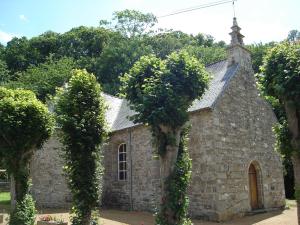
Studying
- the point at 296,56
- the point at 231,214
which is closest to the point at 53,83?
the point at 231,214

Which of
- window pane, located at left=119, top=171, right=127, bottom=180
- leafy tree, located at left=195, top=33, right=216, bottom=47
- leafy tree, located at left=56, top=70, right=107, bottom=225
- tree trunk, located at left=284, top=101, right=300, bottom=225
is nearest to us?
tree trunk, located at left=284, top=101, right=300, bottom=225

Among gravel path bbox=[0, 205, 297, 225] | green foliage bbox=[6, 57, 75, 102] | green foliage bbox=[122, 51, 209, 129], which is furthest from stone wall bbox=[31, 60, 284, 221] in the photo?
green foliage bbox=[6, 57, 75, 102]

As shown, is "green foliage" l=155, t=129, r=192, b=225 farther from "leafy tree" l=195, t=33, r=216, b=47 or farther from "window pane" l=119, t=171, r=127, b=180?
"leafy tree" l=195, t=33, r=216, b=47

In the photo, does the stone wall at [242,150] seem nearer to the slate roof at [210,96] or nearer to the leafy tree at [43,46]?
the slate roof at [210,96]

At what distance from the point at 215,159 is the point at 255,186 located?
3.99 meters

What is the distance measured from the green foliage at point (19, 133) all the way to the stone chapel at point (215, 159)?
476 centimetres

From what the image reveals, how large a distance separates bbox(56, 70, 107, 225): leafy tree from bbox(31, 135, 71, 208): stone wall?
8.09 metres

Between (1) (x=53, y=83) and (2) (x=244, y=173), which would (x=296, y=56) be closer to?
(2) (x=244, y=173)

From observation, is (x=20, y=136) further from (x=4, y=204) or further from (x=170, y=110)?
(x=4, y=204)

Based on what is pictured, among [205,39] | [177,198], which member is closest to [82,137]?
[177,198]

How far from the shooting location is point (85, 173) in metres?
11.2

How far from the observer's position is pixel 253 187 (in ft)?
56.6

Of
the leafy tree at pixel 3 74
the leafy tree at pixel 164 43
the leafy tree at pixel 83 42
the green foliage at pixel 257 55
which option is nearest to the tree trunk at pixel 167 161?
the green foliage at pixel 257 55

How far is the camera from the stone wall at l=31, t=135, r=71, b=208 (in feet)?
63.3
